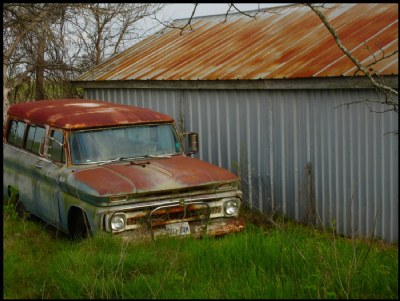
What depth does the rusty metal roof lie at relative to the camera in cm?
875

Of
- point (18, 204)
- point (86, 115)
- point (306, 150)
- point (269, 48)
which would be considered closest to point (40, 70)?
point (269, 48)

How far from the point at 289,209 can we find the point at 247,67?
2.43m

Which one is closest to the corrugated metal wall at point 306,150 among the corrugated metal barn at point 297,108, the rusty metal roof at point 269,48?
the corrugated metal barn at point 297,108

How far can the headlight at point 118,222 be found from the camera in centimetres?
694

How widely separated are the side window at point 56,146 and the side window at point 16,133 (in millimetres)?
1137

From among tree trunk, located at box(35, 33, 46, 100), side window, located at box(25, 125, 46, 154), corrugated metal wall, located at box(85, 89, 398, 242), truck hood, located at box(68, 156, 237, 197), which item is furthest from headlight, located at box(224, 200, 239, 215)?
tree trunk, located at box(35, 33, 46, 100)

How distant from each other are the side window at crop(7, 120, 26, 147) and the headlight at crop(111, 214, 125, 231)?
2.94 meters

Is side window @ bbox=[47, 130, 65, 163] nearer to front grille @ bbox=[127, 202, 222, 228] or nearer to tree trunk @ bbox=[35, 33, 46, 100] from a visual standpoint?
front grille @ bbox=[127, 202, 222, 228]

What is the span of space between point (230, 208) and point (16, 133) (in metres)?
3.81

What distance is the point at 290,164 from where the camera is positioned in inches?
371

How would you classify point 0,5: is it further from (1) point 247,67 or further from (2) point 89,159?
(1) point 247,67

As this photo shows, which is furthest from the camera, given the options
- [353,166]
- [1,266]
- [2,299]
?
[353,166]

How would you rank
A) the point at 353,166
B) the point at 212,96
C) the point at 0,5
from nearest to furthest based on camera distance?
the point at 0,5 → the point at 353,166 → the point at 212,96

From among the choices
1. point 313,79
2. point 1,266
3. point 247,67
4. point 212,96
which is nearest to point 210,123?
point 212,96
